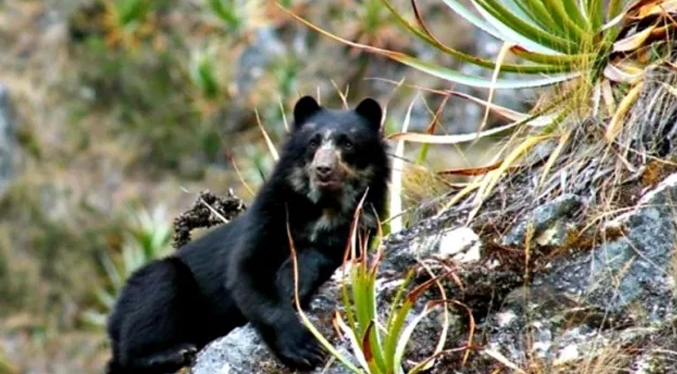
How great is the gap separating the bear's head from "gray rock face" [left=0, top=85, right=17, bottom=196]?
18.2 m

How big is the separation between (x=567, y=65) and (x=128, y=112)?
20877 mm

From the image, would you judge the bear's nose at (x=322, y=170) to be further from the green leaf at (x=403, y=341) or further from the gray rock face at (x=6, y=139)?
the gray rock face at (x=6, y=139)

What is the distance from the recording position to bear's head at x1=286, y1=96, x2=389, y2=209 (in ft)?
26.4

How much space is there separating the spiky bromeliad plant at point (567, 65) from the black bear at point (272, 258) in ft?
1.16

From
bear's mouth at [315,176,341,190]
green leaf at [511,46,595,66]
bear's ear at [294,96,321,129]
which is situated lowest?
green leaf at [511,46,595,66]

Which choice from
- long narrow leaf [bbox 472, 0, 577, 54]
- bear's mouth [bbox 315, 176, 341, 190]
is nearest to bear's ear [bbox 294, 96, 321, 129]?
bear's mouth [bbox 315, 176, 341, 190]

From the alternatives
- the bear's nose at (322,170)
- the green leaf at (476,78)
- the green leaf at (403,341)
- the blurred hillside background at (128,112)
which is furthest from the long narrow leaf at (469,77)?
the blurred hillside background at (128,112)

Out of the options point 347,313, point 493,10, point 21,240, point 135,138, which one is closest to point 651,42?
point 493,10

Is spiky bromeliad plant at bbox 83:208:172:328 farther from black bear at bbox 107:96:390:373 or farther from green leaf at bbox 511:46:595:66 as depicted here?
green leaf at bbox 511:46:595:66

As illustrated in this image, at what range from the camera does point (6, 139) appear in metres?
26.3

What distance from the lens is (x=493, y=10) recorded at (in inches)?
327

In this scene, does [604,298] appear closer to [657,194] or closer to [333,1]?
[657,194]

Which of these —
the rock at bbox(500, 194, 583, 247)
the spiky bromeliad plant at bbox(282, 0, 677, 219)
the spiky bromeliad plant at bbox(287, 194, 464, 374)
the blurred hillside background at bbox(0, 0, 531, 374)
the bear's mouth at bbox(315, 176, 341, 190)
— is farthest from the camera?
the blurred hillside background at bbox(0, 0, 531, 374)

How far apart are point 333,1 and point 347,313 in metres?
21.5
